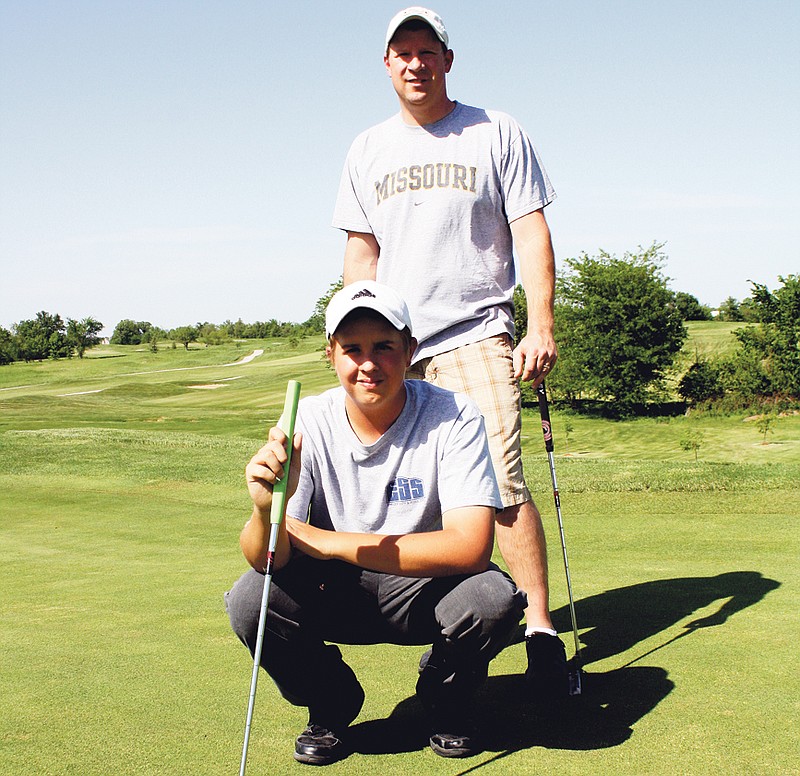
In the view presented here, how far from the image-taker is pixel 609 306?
29.6 meters

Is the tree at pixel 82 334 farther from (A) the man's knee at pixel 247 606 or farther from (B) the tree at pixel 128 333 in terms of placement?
(A) the man's knee at pixel 247 606

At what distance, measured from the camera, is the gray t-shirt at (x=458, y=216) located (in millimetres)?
3789

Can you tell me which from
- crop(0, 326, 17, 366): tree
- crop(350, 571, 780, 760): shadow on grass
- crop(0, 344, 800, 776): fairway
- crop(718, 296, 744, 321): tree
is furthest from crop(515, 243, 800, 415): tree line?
crop(0, 326, 17, 366): tree

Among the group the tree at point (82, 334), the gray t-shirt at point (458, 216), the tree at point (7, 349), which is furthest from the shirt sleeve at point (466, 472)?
the tree at point (82, 334)

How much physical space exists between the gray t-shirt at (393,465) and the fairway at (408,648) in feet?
2.08

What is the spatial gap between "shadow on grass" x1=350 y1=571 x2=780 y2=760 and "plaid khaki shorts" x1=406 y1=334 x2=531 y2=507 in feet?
2.26

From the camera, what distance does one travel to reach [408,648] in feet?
11.9

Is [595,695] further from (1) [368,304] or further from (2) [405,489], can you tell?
(1) [368,304]

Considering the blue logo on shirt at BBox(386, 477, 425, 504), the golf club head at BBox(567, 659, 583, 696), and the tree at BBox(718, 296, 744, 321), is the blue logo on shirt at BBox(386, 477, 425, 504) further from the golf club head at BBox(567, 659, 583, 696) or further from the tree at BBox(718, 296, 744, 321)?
the tree at BBox(718, 296, 744, 321)

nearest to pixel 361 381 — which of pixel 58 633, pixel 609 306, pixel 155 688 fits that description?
pixel 155 688

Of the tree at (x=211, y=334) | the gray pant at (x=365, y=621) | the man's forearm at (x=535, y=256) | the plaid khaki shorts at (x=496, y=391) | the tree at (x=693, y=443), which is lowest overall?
the tree at (x=693, y=443)

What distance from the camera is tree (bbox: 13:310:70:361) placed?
247ft

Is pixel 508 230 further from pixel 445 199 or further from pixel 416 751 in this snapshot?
pixel 416 751

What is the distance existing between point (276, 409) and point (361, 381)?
104 feet
